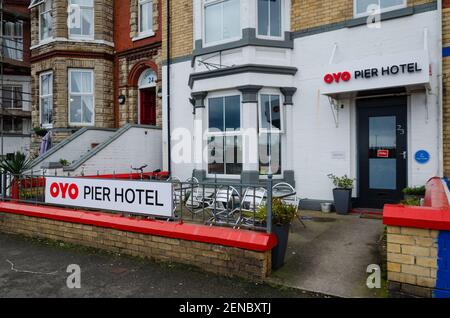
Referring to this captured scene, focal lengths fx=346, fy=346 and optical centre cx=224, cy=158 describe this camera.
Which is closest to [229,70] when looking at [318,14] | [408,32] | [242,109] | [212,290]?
[242,109]

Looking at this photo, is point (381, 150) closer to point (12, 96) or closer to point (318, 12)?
point (318, 12)

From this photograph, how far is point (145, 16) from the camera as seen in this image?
1377cm

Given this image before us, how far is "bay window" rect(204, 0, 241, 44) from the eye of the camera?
9414 mm

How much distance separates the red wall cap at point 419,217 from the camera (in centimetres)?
333

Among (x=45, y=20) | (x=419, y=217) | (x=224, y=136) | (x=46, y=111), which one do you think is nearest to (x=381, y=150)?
(x=224, y=136)

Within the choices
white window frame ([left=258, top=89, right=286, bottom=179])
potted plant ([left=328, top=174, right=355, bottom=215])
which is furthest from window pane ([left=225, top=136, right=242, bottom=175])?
potted plant ([left=328, top=174, right=355, bottom=215])

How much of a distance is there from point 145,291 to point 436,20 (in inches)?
301

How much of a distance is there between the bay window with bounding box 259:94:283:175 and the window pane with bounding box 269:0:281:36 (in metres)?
1.73

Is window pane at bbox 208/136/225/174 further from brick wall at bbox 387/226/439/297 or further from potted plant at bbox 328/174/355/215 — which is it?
brick wall at bbox 387/226/439/297

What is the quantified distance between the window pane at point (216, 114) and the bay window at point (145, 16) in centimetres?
569

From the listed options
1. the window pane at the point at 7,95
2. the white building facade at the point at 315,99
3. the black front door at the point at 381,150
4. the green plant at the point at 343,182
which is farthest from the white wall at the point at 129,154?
the window pane at the point at 7,95

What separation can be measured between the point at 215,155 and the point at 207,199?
143 inches

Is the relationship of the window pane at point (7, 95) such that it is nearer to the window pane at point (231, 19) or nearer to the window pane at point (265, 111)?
the window pane at point (231, 19)

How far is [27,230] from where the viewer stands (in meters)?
6.77
